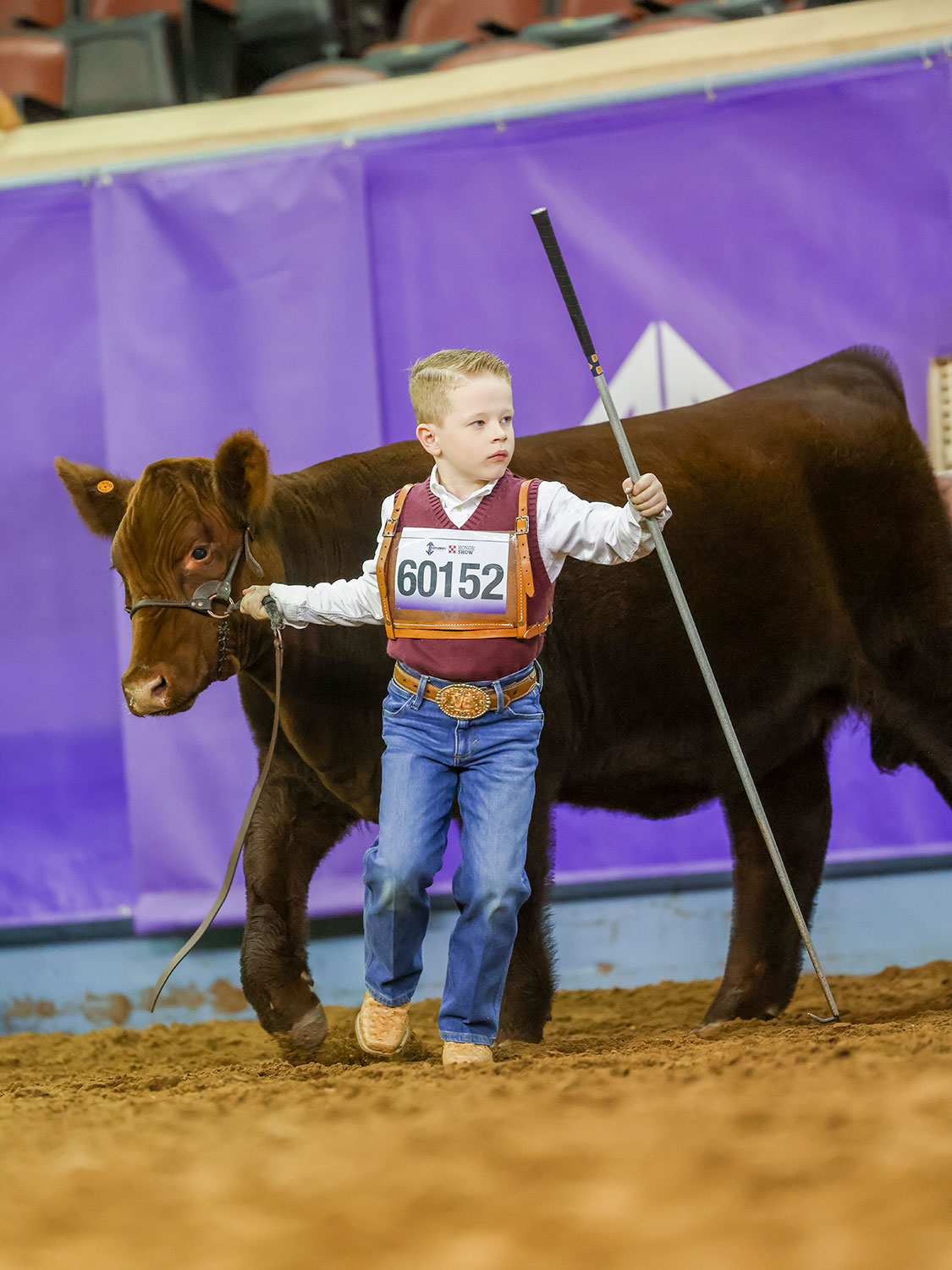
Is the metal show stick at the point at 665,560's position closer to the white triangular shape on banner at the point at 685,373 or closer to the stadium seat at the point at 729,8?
the white triangular shape on banner at the point at 685,373

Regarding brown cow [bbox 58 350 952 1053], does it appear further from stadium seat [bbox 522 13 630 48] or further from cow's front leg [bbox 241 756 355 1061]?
stadium seat [bbox 522 13 630 48]

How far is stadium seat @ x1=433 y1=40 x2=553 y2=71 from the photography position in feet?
16.8

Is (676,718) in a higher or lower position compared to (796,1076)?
higher

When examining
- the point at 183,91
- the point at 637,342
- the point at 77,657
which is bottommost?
the point at 77,657

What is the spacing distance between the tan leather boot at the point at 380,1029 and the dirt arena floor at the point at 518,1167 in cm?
29

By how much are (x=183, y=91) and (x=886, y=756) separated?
4.55 meters

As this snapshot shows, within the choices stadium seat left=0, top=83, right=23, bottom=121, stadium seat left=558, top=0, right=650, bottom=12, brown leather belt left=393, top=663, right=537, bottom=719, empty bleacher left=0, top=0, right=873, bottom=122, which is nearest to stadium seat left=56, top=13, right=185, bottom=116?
empty bleacher left=0, top=0, right=873, bottom=122

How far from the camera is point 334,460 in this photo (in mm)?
3203

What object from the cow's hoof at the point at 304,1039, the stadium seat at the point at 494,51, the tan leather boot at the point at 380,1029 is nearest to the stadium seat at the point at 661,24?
the stadium seat at the point at 494,51

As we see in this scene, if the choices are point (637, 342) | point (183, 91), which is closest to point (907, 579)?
point (637, 342)

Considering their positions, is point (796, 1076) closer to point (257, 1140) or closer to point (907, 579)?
point (257, 1140)

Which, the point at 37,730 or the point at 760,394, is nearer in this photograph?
the point at 760,394

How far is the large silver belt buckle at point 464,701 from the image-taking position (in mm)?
2379

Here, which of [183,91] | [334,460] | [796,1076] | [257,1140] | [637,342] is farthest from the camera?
[183,91]
